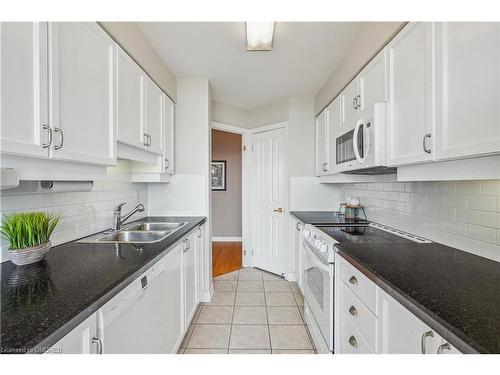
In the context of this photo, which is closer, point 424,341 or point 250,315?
point 424,341

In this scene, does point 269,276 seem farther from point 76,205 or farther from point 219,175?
point 219,175

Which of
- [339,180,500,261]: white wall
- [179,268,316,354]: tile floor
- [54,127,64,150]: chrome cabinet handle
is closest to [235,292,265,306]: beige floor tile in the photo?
[179,268,316,354]: tile floor

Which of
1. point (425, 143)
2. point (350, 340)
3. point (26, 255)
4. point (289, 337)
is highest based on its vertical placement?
point (425, 143)

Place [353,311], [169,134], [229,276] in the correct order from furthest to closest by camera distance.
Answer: [229,276]
[169,134]
[353,311]

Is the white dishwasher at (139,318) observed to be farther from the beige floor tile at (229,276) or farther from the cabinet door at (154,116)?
the beige floor tile at (229,276)

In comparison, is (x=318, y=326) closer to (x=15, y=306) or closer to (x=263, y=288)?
(x=263, y=288)

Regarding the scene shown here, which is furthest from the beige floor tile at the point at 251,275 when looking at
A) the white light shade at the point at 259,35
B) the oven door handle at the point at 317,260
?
the white light shade at the point at 259,35

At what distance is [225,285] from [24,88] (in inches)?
110

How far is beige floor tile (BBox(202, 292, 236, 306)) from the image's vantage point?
2.64m

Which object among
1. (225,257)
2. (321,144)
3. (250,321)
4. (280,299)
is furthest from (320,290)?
(225,257)

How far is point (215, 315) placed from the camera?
2.41 metres
